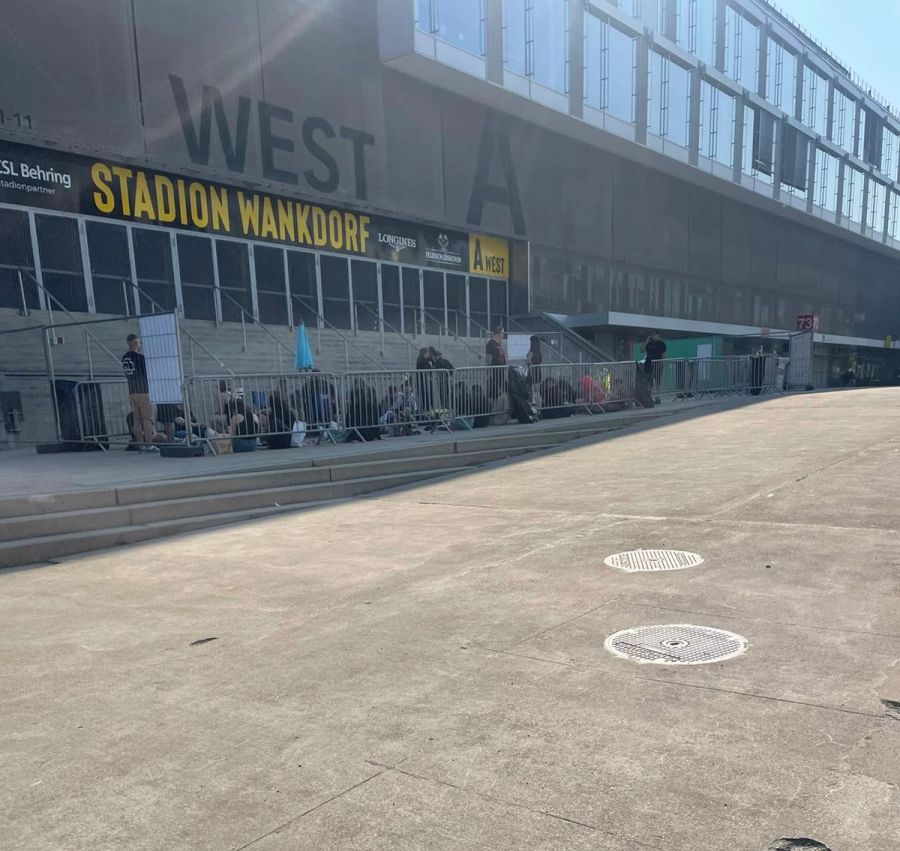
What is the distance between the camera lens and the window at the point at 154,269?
17328 millimetres

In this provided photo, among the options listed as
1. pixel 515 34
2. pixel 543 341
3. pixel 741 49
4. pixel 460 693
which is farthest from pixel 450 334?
pixel 741 49

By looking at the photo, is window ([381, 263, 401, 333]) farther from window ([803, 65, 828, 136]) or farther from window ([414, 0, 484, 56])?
window ([803, 65, 828, 136])

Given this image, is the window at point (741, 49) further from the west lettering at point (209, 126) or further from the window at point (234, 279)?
the window at point (234, 279)

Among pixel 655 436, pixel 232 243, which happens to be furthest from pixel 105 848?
pixel 232 243

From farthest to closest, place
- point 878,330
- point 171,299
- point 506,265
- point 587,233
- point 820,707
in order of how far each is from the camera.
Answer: point 878,330 < point 587,233 < point 506,265 < point 171,299 < point 820,707

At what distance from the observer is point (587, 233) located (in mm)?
31438

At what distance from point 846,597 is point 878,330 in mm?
66748

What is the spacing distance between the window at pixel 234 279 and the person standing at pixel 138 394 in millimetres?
7462

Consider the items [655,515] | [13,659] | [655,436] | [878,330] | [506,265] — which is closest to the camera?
[13,659]

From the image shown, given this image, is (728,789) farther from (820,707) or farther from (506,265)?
(506,265)

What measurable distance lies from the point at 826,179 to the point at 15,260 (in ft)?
171

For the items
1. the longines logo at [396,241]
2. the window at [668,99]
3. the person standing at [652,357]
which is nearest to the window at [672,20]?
the window at [668,99]

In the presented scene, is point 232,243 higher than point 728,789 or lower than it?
higher

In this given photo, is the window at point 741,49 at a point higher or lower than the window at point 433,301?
higher
